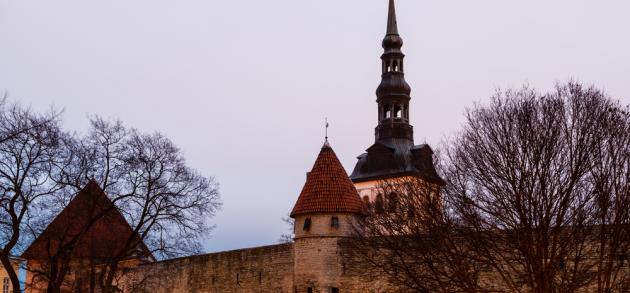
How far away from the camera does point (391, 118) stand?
51.8 m

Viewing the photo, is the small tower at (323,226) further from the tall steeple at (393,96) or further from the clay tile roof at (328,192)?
the tall steeple at (393,96)

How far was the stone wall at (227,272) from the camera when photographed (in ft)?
85.0

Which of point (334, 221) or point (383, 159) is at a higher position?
point (383, 159)

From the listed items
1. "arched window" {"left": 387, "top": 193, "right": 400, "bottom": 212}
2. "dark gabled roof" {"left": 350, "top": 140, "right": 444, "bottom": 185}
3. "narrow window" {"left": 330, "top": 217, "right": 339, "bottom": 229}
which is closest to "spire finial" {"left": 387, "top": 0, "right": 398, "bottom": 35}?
"dark gabled roof" {"left": 350, "top": 140, "right": 444, "bottom": 185}

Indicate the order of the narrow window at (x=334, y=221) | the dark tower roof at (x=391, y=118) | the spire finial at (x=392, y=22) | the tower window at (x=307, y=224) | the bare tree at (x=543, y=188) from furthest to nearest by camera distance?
the spire finial at (x=392, y=22), the dark tower roof at (x=391, y=118), the tower window at (x=307, y=224), the narrow window at (x=334, y=221), the bare tree at (x=543, y=188)

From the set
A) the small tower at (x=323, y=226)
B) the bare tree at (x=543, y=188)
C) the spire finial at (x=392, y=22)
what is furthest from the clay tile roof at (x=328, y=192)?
the spire finial at (x=392, y=22)

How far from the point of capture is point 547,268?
1427cm

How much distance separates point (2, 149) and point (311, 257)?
9344 mm

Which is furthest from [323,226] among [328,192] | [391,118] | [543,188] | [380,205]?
[391,118]

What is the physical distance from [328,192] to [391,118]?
1083 inches

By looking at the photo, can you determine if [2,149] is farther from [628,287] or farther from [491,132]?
[628,287]

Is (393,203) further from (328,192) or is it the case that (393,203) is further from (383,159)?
(383,159)

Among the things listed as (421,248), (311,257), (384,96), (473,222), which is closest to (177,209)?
(311,257)

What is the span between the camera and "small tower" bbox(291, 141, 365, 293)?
24.2m
